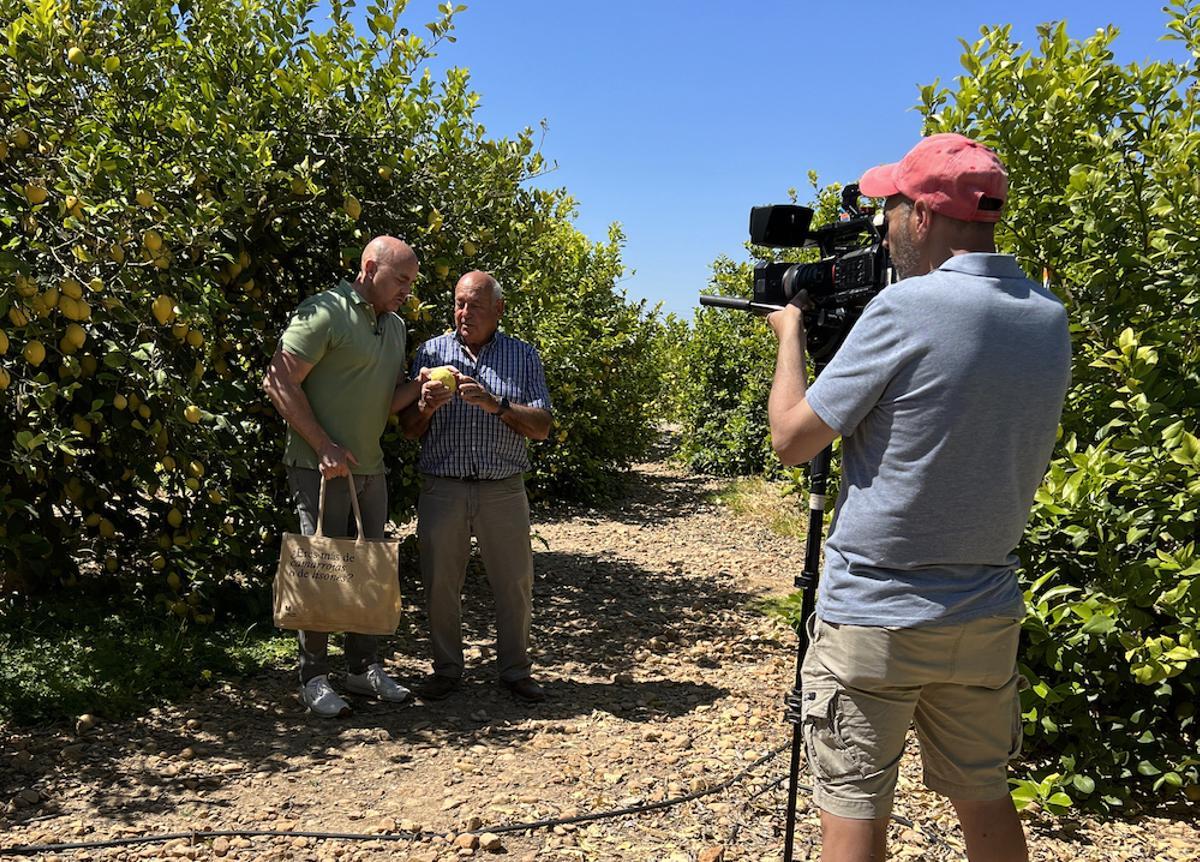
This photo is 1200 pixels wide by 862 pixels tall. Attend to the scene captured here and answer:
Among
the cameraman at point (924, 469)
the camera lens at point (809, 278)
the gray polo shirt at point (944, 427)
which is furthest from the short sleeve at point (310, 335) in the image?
the gray polo shirt at point (944, 427)

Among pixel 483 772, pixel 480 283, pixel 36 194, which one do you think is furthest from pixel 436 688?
pixel 36 194

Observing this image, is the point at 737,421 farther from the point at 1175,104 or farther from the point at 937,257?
the point at 937,257

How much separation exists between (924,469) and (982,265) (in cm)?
42

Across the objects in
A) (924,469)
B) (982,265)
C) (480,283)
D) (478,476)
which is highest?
(480,283)

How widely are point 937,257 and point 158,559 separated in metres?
3.85

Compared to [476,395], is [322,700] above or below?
below

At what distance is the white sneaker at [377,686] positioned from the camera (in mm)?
4195

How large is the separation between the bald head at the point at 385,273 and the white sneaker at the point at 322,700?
158 centimetres

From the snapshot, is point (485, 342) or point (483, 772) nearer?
point (483, 772)

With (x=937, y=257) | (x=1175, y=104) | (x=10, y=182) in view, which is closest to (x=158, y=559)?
(x=10, y=182)

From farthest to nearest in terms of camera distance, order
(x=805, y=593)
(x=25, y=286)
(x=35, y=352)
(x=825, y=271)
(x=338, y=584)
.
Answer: (x=338, y=584) → (x=35, y=352) → (x=25, y=286) → (x=805, y=593) → (x=825, y=271)

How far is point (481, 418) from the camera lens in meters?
4.21

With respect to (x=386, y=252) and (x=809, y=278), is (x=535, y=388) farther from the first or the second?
(x=809, y=278)

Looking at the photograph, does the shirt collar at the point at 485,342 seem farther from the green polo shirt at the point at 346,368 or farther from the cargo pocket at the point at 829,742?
the cargo pocket at the point at 829,742
